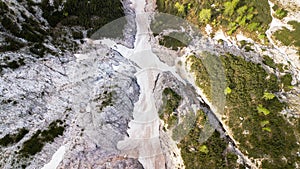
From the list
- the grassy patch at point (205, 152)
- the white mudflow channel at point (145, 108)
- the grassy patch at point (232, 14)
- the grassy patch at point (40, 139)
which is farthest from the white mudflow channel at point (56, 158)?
the grassy patch at point (232, 14)

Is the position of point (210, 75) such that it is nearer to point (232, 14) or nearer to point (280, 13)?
point (232, 14)

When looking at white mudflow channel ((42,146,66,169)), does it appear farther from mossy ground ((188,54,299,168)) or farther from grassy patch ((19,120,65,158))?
mossy ground ((188,54,299,168))

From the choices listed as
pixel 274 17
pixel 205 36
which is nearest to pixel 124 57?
pixel 205 36

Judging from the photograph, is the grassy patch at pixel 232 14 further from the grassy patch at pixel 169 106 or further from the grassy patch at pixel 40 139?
the grassy patch at pixel 40 139

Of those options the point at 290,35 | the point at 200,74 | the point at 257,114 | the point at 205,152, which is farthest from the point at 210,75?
the point at 290,35

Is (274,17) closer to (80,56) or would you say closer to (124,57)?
(124,57)

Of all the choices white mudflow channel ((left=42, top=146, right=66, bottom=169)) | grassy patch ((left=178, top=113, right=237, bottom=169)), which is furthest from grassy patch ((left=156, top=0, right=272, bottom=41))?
white mudflow channel ((left=42, top=146, right=66, bottom=169))
